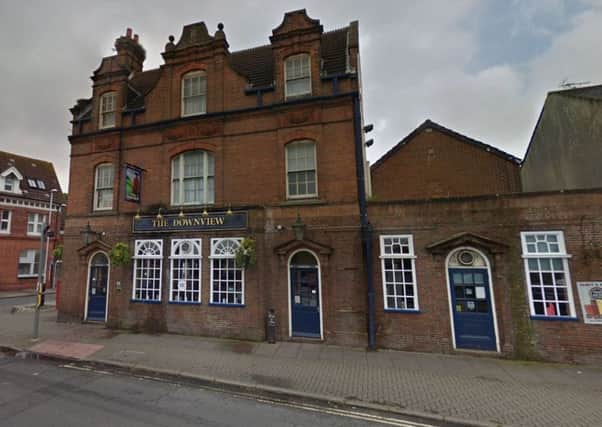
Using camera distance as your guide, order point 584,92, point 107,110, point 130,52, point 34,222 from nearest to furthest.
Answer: point 584,92
point 107,110
point 130,52
point 34,222

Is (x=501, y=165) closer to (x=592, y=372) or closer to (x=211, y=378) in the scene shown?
(x=592, y=372)

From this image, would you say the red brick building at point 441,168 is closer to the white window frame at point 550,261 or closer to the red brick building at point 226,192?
the red brick building at point 226,192

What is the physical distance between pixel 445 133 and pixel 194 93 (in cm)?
1377

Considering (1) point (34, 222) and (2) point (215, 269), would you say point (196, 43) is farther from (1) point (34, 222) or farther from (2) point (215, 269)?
(1) point (34, 222)

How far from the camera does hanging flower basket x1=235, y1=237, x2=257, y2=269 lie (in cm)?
1033

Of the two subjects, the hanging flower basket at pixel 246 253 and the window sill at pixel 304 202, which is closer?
the hanging flower basket at pixel 246 253

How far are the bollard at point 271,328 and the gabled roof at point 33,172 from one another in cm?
2840

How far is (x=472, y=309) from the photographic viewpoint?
29.8 feet

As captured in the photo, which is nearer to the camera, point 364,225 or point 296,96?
point 364,225

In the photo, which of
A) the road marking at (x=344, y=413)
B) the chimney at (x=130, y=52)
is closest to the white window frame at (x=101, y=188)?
the chimney at (x=130, y=52)

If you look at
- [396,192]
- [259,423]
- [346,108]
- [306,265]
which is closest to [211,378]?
[259,423]

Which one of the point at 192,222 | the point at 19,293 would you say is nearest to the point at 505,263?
the point at 192,222

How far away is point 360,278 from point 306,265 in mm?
1921

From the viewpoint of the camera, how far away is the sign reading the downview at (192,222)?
10969 mm
